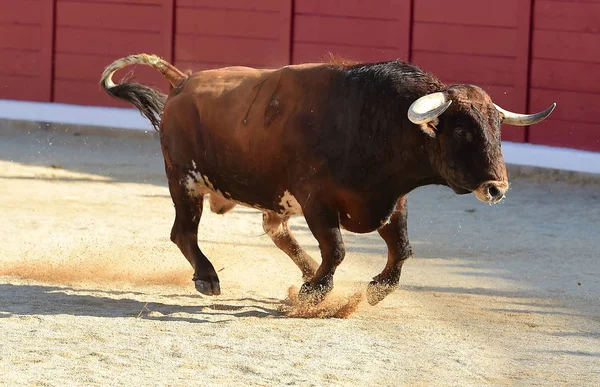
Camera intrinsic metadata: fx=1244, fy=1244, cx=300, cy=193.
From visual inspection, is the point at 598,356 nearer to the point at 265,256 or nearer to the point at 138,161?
the point at 265,256

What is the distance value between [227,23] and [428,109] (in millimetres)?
7016

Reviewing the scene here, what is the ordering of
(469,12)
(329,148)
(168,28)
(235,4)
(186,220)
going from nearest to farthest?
1. (329,148)
2. (186,220)
3. (469,12)
4. (235,4)
5. (168,28)

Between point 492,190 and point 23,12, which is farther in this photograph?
point 23,12

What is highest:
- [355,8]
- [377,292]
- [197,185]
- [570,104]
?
Answer: [355,8]

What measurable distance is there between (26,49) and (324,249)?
25.6 ft

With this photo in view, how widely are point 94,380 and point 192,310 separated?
135cm

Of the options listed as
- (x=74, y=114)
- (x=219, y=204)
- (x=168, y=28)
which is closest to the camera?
(x=219, y=204)

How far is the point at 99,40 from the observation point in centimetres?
1200

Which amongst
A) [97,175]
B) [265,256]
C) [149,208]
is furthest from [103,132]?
[265,256]

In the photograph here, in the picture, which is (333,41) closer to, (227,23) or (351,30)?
(351,30)

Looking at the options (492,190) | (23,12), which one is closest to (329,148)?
(492,190)

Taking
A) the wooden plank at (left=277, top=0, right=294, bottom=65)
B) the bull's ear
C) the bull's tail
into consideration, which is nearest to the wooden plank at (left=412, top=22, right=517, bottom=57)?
the wooden plank at (left=277, top=0, right=294, bottom=65)

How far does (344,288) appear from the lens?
5.75 metres

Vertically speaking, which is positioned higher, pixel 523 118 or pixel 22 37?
pixel 523 118
